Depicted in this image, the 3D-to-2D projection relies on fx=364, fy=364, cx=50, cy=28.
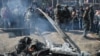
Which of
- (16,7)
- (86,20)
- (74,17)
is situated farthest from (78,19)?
(16,7)

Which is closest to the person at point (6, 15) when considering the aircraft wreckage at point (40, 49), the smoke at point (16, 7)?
the smoke at point (16, 7)

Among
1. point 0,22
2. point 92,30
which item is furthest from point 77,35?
point 0,22

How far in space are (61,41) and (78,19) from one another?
3591mm

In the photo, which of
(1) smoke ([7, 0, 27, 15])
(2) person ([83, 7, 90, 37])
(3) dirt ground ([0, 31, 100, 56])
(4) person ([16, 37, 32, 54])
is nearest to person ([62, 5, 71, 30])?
(3) dirt ground ([0, 31, 100, 56])

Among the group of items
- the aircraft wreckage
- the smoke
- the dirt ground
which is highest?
the smoke

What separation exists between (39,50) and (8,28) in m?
8.29

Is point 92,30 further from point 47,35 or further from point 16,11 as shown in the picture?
point 16,11

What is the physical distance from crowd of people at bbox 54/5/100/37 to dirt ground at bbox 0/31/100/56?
52 centimetres

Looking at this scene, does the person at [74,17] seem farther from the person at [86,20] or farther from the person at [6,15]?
the person at [6,15]

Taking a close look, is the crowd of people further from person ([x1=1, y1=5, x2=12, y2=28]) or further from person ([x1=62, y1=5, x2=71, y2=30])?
person ([x1=1, y1=5, x2=12, y2=28])

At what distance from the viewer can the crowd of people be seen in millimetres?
20405

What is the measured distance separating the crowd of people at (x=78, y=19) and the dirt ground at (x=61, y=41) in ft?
1.71

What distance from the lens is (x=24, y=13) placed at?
21500 mm

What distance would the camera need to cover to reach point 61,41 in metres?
18.8
